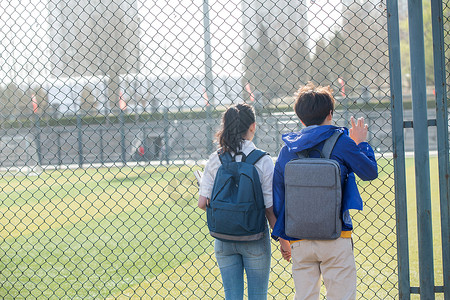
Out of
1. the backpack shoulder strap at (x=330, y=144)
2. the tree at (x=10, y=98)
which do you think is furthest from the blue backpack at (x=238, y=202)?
the tree at (x=10, y=98)

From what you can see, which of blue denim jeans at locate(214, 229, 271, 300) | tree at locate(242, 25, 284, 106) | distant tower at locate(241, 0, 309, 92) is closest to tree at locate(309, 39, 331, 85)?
distant tower at locate(241, 0, 309, 92)

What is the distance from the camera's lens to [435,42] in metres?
2.60

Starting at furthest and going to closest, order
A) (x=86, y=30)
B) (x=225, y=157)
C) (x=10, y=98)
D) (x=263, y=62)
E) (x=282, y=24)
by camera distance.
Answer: (x=86, y=30) → (x=263, y=62) → (x=10, y=98) → (x=282, y=24) → (x=225, y=157)

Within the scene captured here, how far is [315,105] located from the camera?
2.57m

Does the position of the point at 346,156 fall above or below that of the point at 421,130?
below

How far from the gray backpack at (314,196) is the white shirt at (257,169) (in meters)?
0.18

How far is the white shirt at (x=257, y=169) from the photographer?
2672mm

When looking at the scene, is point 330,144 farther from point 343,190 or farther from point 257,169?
point 257,169

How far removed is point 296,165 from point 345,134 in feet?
1.06

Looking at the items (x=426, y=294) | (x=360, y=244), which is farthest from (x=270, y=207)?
(x=360, y=244)

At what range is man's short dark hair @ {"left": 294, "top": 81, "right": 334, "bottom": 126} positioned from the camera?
2.57 meters

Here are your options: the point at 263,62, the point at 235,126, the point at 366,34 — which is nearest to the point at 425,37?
the point at 235,126

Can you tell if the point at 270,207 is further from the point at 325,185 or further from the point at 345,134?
the point at 345,134

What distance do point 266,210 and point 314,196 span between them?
1.24 ft
